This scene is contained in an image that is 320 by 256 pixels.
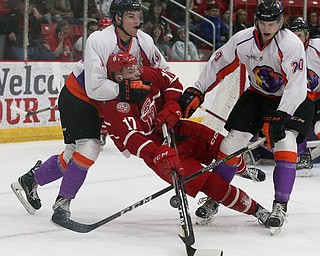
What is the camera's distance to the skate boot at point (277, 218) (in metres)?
3.48

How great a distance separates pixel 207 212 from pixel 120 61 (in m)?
0.78

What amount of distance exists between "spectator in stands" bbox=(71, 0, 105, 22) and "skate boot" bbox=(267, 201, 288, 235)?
13.4 ft

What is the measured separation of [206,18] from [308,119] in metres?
4.87

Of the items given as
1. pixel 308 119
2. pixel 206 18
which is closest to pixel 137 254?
pixel 308 119

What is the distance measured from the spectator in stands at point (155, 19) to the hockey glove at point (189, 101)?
13.4 ft

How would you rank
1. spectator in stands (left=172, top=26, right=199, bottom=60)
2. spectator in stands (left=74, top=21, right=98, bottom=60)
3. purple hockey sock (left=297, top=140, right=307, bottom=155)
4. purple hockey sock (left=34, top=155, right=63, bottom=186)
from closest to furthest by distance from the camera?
1. purple hockey sock (left=34, top=155, right=63, bottom=186)
2. purple hockey sock (left=297, top=140, right=307, bottom=155)
3. spectator in stands (left=74, top=21, right=98, bottom=60)
4. spectator in stands (left=172, top=26, right=199, bottom=60)

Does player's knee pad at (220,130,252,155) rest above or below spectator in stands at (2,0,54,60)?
above

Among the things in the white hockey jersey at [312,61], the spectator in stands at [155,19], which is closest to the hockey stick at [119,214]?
the white hockey jersey at [312,61]

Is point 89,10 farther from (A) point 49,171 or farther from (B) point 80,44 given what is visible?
(A) point 49,171

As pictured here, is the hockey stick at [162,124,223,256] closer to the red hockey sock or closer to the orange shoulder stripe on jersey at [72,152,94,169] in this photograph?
the red hockey sock

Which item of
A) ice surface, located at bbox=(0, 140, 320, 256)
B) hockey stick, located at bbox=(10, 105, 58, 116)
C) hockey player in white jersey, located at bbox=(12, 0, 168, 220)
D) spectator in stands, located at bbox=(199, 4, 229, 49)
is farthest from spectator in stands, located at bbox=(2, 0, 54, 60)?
hockey player in white jersey, located at bbox=(12, 0, 168, 220)

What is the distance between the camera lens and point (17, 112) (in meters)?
6.52

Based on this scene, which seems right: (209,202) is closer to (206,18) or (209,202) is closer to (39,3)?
(39,3)

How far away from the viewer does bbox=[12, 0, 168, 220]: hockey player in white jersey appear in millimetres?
3506
